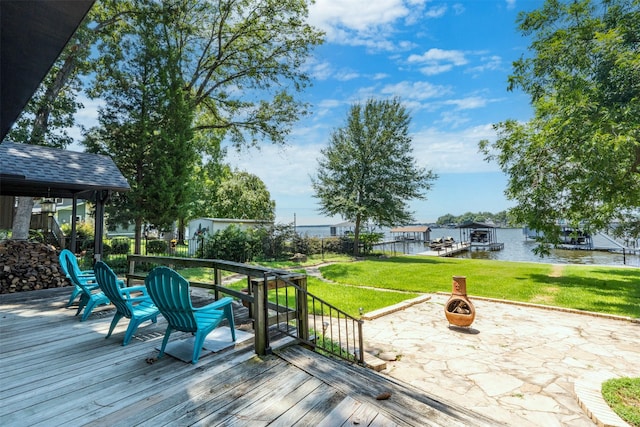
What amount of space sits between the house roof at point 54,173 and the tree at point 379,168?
13.3m

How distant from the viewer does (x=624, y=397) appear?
3361 mm

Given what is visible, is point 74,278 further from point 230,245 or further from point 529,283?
point 529,283

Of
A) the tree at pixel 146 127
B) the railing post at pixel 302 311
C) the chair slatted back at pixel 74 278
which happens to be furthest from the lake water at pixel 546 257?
the railing post at pixel 302 311

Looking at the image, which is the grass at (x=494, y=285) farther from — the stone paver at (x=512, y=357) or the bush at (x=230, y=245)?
the bush at (x=230, y=245)

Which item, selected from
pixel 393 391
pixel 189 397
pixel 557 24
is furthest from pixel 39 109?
pixel 557 24

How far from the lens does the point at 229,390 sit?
2496mm

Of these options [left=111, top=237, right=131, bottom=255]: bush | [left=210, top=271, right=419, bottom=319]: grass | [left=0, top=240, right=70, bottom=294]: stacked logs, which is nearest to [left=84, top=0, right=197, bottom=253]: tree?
[left=111, top=237, right=131, bottom=255]: bush

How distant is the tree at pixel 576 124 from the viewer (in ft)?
27.7

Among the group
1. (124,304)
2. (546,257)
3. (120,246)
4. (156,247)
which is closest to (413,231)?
(546,257)

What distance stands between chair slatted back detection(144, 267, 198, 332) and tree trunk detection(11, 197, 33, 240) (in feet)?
38.0

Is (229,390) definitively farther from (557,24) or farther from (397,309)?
(557,24)

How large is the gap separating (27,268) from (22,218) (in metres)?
5.39

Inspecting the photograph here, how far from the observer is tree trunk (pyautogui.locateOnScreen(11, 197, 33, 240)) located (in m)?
10.7

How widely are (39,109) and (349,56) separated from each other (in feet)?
41.7
